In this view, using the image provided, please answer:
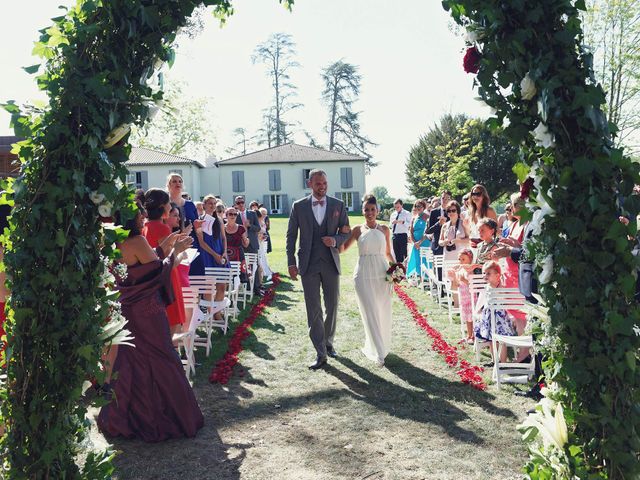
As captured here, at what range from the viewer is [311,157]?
57.0 metres

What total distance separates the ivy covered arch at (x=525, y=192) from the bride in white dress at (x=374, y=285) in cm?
421

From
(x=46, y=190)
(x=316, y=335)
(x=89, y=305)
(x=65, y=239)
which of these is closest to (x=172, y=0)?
(x=46, y=190)

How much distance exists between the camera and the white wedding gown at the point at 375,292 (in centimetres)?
750

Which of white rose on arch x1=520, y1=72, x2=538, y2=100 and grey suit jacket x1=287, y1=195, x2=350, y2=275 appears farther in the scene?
grey suit jacket x1=287, y1=195, x2=350, y2=275

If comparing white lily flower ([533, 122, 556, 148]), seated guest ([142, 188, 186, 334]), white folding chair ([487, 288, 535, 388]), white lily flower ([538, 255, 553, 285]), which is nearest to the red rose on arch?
white lily flower ([533, 122, 556, 148])

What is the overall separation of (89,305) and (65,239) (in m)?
0.41

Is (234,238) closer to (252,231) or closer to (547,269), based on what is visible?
(252,231)

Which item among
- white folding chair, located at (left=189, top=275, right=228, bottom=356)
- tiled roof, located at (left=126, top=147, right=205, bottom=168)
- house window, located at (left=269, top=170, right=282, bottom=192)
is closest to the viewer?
white folding chair, located at (left=189, top=275, right=228, bottom=356)

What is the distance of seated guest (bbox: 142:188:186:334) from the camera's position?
593cm

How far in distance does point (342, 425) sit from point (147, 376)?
189 cm

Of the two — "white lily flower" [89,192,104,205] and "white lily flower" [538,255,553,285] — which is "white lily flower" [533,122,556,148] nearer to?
"white lily flower" [538,255,553,285]

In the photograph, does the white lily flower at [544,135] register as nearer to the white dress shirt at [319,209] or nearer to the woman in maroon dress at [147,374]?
the woman in maroon dress at [147,374]

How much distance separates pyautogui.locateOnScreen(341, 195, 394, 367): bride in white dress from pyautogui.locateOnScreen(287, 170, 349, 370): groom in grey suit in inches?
11.6

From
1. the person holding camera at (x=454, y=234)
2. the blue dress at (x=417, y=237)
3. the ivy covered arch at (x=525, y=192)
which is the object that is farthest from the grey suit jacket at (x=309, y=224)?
the blue dress at (x=417, y=237)
